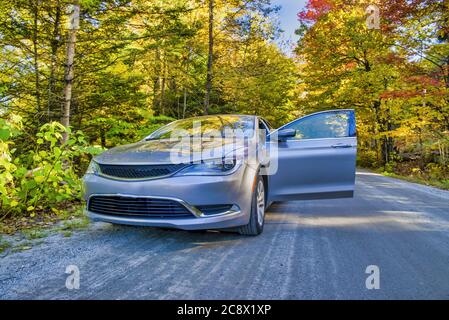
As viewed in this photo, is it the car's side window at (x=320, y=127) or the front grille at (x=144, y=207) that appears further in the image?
the car's side window at (x=320, y=127)

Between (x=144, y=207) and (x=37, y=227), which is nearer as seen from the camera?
(x=144, y=207)

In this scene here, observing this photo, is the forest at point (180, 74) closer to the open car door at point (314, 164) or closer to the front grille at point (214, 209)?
the front grille at point (214, 209)

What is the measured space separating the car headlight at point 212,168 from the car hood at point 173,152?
6cm

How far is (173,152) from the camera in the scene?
10.5 ft

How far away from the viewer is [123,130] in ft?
37.6

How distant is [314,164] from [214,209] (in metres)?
1.60

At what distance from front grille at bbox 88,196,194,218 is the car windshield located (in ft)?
4.18

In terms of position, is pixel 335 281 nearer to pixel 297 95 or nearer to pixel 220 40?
pixel 220 40

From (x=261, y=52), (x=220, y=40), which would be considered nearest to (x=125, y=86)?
(x=220, y=40)

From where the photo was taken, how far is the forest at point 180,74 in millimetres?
5277

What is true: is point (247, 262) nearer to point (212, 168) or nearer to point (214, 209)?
point (214, 209)

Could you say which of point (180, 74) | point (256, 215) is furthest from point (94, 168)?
point (180, 74)

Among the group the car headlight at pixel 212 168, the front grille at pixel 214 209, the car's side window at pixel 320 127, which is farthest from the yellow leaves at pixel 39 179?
the car's side window at pixel 320 127

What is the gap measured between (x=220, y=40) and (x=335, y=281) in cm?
1250
